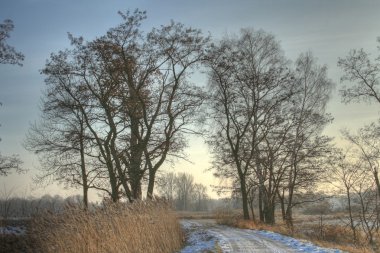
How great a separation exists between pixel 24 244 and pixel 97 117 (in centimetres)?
1481

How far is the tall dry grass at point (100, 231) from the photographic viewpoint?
1233 cm

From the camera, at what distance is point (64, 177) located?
30.9 metres

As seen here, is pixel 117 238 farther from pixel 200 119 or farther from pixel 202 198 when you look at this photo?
pixel 202 198

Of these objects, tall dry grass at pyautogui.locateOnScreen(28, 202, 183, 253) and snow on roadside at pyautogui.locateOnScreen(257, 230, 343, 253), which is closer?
tall dry grass at pyautogui.locateOnScreen(28, 202, 183, 253)

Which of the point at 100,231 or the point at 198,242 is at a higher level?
the point at 100,231

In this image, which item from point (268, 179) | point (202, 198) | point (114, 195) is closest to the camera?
point (114, 195)

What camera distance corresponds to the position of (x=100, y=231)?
1253 cm

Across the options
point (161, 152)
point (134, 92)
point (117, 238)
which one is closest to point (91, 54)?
point (134, 92)

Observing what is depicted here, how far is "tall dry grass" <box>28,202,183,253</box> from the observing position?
485 inches

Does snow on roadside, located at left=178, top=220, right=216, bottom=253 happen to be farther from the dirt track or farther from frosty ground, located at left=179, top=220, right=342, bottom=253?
the dirt track

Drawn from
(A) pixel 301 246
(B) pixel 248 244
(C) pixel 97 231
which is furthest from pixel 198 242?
(C) pixel 97 231

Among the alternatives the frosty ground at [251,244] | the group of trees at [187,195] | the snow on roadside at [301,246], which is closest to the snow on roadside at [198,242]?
the frosty ground at [251,244]

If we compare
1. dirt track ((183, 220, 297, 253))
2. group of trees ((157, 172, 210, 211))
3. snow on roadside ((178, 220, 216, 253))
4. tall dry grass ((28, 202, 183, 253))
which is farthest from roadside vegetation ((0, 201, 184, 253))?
group of trees ((157, 172, 210, 211))

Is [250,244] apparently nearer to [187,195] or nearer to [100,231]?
[100,231]
